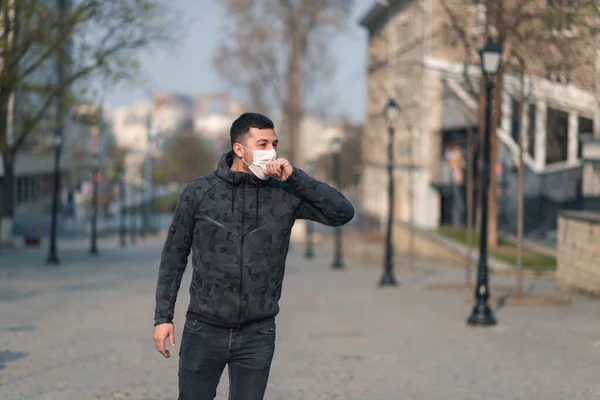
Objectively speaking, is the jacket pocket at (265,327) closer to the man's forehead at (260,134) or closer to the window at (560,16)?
the man's forehead at (260,134)

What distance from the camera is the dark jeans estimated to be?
511cm

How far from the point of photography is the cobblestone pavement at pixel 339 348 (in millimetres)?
9414

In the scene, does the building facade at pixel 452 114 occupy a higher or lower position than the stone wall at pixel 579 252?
higher

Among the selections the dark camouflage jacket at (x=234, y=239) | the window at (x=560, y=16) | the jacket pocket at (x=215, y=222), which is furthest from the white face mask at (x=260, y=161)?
the window at (x=560, y=16)

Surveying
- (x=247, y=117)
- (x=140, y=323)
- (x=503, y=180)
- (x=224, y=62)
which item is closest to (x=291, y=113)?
(x=224, y=62)

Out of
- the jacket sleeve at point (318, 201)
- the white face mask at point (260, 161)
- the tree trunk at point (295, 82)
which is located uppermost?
the tree trunk at point (295, 82)

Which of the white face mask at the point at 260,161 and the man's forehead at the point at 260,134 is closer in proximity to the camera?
the white face mask at the point at 260,161

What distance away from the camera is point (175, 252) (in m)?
5.26

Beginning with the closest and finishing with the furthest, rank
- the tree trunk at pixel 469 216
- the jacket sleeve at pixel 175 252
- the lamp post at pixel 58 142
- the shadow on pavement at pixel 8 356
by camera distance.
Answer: the jacket sleeve at pixel 175 252 → the shadow on pavement at pixel 8 356 → the tree trunk at pixel 469 216 → the lamp post at pixel 58 142

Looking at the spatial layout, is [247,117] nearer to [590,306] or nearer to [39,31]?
[590,306]

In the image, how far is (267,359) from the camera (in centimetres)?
517

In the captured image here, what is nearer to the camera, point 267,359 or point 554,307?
point 267,359

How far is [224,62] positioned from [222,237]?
157 ft

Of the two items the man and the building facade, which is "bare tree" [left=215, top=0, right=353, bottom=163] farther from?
the man
